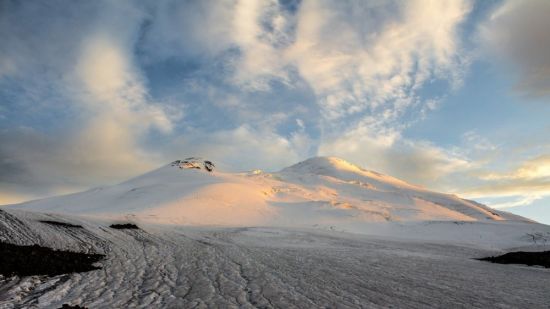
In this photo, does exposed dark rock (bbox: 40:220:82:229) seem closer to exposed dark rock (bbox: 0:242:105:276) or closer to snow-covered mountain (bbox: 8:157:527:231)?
exposed dark rock (bbox: 0:242:105:276)

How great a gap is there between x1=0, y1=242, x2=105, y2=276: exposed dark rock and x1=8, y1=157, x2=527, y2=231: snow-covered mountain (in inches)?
1497

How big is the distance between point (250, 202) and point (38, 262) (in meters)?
67.5

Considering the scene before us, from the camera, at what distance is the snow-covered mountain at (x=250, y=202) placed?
224 ft

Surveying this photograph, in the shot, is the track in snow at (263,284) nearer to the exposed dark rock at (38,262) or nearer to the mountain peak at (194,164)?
the exposed dark rock at (38,262)

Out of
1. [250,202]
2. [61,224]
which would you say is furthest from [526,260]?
[250,202]

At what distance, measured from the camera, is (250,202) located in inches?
3219

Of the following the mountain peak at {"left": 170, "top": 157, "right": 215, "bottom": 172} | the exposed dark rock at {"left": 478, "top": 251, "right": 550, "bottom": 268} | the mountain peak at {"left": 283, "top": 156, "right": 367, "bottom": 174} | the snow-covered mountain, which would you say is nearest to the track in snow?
the exposed dark rock at {"left": 478, "top": 251, "right": 550, "bottom": 268}

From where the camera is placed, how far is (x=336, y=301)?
1134 centimetres

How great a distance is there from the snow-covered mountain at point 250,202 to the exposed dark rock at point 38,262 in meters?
38.0

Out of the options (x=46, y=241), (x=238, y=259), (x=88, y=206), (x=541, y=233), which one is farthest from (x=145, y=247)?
(x=541, y=233)

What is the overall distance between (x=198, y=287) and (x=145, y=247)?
14.1 m

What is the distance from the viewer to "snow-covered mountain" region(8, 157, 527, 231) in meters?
68.4

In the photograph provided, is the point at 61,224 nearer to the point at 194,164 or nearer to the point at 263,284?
the point at 263,284

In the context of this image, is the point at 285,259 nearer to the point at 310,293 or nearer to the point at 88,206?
the point at 310,293
